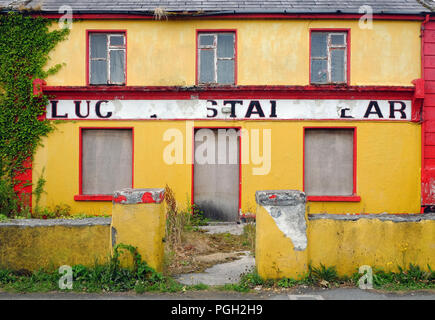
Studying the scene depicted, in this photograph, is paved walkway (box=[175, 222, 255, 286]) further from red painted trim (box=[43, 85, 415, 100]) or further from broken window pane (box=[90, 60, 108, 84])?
broken window pane (box=[90, 60, 108, 84])

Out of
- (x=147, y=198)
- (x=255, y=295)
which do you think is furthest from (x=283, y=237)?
(x=147, y=198)

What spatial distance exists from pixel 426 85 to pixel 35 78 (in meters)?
11.3

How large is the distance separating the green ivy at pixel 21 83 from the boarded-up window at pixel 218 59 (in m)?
→ 4.21

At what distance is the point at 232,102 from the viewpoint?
36.0 feet

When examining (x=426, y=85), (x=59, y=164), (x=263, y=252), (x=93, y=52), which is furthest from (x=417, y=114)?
(x=59, y=164)

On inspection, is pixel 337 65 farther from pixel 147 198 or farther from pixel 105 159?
pixel 147 198

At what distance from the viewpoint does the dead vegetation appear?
652 centimetres

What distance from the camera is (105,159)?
11.2 metres

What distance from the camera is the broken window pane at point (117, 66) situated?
11281 mm

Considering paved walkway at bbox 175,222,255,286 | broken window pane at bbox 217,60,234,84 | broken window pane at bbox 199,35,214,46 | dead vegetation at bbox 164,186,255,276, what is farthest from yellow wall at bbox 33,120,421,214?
paved walkway at bbox 175,222,255,286

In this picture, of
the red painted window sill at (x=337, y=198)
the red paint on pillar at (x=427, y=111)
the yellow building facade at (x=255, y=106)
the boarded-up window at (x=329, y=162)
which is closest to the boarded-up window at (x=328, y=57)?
the yellow building facade at (x=255, y=106)

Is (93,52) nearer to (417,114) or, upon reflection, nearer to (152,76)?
(152,76)

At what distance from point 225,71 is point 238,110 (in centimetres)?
128

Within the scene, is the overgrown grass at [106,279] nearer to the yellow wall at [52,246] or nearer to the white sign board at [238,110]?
the yellow wall at [52,246]
